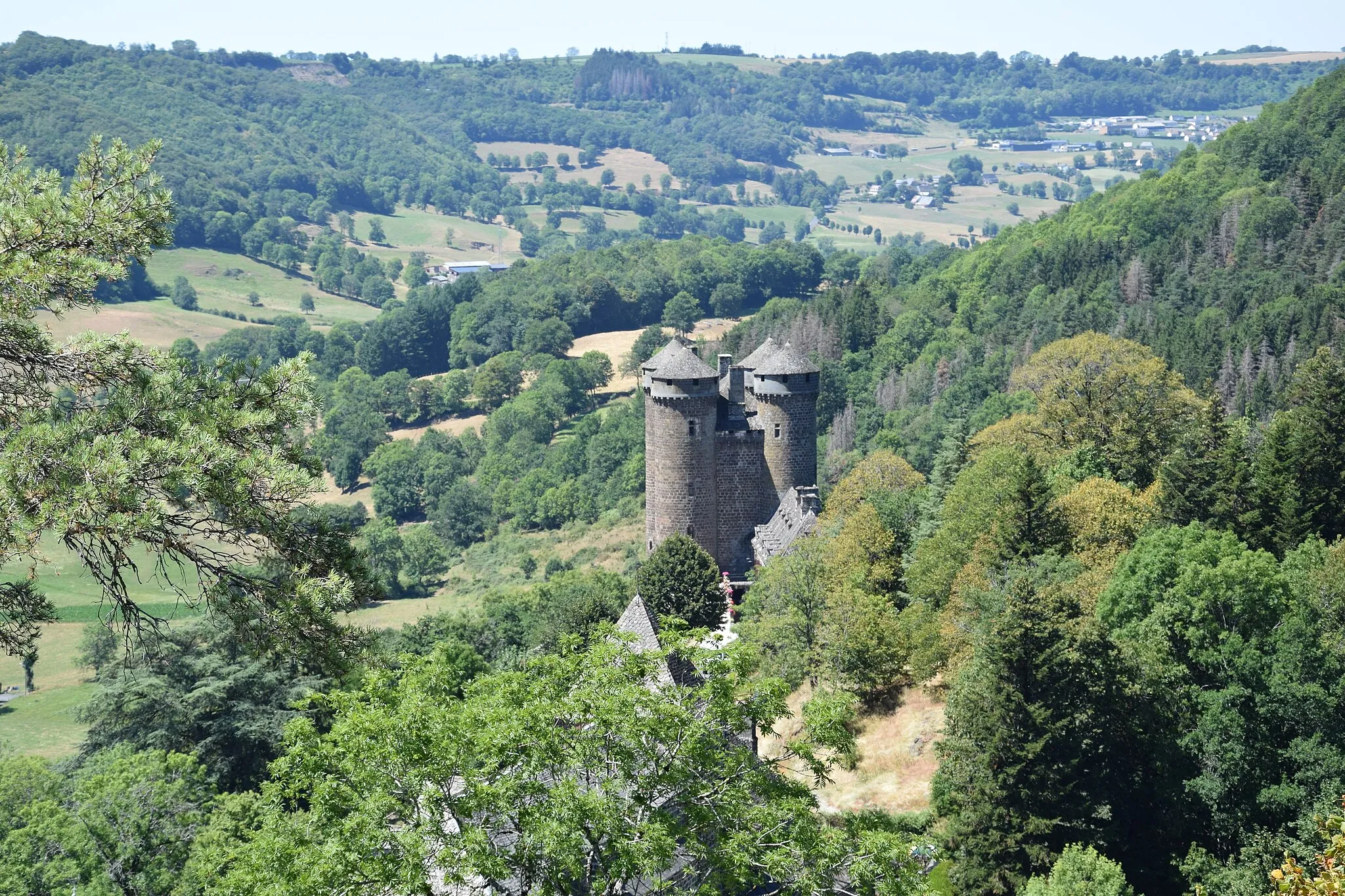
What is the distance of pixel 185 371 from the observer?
19328 mm

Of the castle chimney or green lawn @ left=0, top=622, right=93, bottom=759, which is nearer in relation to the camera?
green lawn @ left=0, top=622, right=93, bottom=759

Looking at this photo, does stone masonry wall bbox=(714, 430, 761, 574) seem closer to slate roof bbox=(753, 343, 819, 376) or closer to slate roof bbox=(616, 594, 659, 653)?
slate roof bbox=(753, 343, 819, 376)

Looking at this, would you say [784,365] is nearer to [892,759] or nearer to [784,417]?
[784,417]

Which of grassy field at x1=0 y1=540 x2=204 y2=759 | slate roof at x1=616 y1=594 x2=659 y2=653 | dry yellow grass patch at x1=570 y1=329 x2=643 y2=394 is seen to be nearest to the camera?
slate roof at x1=616 y1=594 x2=659 y2=653

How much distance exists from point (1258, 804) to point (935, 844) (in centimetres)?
739

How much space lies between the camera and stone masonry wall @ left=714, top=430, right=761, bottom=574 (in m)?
66.3

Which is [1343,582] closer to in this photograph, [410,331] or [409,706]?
[409,706]

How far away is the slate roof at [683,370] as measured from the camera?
65125 mm

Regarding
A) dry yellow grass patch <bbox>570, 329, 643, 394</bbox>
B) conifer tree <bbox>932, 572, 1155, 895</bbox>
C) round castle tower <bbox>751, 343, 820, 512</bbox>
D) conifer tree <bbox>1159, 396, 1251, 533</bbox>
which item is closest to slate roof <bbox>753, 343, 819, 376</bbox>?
round castle tower <bbox>751, 343, 820, 512</bbox>

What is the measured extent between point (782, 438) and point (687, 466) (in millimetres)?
4457

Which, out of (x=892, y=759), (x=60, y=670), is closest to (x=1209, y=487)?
(x=892, y=759)

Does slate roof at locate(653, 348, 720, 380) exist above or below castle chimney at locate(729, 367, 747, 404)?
above

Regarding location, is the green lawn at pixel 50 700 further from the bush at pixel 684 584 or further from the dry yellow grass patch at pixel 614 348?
the dry yellow grass patch at pixel 614 348

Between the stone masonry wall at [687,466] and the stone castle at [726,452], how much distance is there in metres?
0.03
